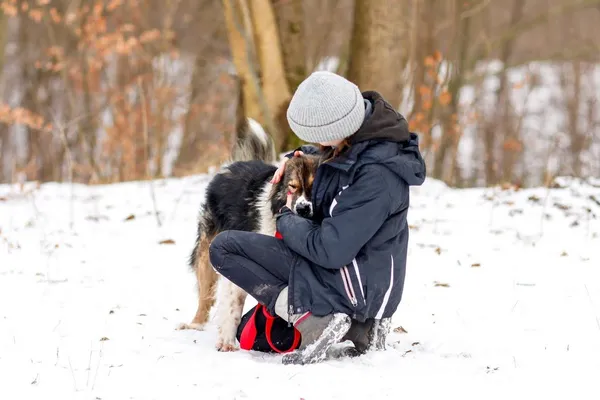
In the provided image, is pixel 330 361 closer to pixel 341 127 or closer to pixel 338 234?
pixel 338 234

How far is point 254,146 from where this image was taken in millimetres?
4938

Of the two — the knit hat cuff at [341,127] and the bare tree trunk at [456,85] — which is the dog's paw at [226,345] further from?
the bare tree trunk at [456,85]

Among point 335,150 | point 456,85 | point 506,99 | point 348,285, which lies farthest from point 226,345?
point 506,99

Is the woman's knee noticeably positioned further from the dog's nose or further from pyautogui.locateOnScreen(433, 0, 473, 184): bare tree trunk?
pyautogui.locateOnScreen(433, 0, 473, 184): bare tree trunk

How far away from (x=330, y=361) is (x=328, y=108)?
1252 mm

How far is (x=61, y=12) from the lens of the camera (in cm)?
1598

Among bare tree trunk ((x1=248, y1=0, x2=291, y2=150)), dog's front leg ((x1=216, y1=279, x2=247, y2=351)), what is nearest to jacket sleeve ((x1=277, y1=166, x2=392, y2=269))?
dog's front leg ((x1=216, y1=279, x2=247, y2=351))

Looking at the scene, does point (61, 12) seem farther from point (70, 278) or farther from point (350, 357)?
point (350, 357)

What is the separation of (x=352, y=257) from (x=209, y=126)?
1506 cm

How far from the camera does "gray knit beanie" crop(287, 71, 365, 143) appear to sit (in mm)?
3410

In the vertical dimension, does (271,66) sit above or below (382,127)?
above

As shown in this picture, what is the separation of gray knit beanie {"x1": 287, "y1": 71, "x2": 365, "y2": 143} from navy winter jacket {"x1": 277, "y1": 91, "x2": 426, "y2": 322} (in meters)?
0.08

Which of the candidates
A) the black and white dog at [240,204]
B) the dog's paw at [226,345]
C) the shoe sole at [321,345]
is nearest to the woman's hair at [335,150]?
the black and white dog at [240,204]

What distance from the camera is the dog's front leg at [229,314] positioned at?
398 cm
